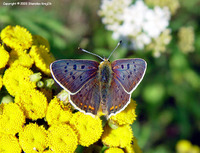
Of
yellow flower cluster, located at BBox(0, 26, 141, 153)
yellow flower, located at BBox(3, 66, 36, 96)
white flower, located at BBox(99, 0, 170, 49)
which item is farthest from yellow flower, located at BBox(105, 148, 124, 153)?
white flower, located at BBox(99, 0, 170, 49)

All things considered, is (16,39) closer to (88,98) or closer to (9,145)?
(88,98)

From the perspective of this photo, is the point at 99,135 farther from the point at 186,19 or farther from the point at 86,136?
the point at 186,19

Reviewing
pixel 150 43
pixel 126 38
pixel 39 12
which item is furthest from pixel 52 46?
pixel 150 43

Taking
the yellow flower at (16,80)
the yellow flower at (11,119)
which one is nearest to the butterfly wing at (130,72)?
the yellow flower at (16,80)

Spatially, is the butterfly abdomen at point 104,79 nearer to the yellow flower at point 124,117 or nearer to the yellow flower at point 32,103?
the yellow flower at point 124,117

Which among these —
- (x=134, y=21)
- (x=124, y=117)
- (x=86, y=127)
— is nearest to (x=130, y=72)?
(x=124, y=117)
